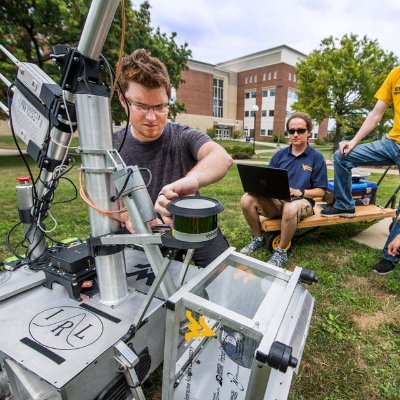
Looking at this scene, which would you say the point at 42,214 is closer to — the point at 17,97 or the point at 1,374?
the point at 17,97

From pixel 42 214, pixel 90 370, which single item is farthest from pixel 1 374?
pixel 42 214

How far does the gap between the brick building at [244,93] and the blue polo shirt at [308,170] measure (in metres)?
33.1

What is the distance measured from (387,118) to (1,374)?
74.2 feet

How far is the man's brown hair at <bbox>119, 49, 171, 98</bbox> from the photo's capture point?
5.03ft

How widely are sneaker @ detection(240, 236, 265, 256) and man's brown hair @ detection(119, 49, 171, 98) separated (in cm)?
206

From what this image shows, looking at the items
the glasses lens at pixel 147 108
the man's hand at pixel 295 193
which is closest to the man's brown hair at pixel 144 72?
the glasses lens at pixel 147 108

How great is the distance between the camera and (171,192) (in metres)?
1.13

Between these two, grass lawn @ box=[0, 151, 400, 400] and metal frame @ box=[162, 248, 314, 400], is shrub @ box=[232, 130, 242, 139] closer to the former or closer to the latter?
grass lawn @ box=[0, 151, 400, 400]

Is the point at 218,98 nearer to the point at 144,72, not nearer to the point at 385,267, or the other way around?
the point at 385,267

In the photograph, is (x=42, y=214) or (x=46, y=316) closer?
(x=46, y=316)

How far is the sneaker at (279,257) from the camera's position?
274cm

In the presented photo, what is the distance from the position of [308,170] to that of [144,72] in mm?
2254

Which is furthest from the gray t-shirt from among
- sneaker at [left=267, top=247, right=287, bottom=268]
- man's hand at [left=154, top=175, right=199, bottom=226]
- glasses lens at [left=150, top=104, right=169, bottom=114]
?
sneaker at [left=267, top=247, right=287, bottom=268]

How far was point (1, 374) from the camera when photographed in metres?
1.08
